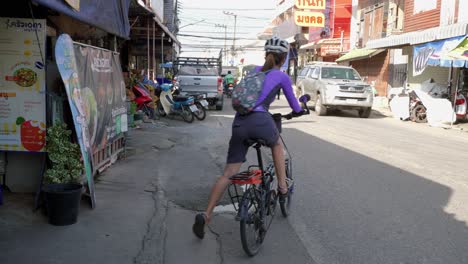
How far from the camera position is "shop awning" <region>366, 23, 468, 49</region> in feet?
54.8

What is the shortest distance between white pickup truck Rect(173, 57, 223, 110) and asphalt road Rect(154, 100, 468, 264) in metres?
5.86

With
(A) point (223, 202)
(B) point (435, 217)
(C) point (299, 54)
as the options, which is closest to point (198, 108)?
(A) point (223, 202)

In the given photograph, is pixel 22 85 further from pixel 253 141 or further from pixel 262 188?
pixel 262 188

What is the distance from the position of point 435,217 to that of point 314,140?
6173 mm

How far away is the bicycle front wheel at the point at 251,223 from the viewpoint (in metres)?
4.27

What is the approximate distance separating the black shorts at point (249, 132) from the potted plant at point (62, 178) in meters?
1.67

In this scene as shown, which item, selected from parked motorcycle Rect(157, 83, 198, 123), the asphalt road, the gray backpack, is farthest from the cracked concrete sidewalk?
parked motorcycle Rect(157, 83, 198, 123)

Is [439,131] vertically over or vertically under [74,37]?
under

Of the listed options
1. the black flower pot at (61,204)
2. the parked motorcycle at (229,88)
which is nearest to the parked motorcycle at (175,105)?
the black flower pot at (61,204)

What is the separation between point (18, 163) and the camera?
576 centimetres

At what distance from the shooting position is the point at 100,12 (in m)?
6.43

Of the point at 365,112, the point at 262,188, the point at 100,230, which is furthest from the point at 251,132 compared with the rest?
the point at 365,112

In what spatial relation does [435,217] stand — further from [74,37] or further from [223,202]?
[74,37]

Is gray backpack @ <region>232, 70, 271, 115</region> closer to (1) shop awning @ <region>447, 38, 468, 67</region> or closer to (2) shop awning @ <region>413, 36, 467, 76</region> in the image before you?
(1) shop awning @ <region>447, 38, 468, 67</region>
